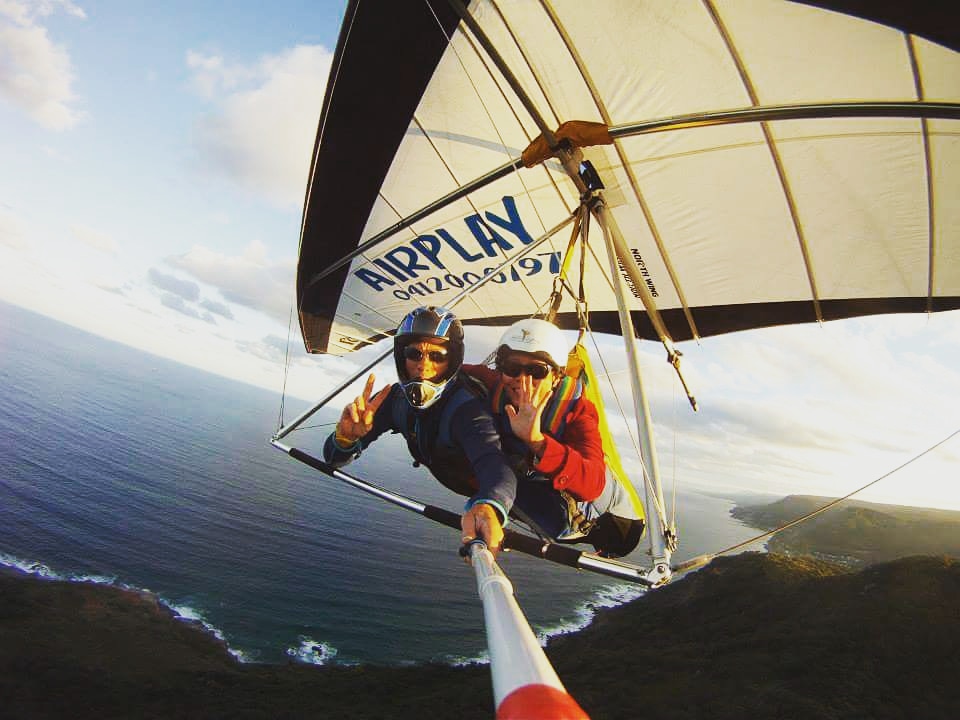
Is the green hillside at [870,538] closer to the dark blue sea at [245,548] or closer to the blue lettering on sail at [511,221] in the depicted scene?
the dark blue sea at [245,548]

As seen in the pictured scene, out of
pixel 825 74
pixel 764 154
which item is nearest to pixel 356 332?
pixel 764 154

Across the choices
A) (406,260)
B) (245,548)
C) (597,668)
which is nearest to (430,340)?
(406,260)

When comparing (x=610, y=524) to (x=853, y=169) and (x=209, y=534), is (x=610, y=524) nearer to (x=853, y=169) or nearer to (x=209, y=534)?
(x=853, y=169)

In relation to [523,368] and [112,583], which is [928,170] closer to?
[523,368]

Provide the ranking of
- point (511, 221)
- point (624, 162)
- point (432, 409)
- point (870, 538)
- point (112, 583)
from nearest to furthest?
1. point (432, 409)
2. point (624, 162)
3. point (511, 221)
4. point (112, 583)
5. point (870, 538)

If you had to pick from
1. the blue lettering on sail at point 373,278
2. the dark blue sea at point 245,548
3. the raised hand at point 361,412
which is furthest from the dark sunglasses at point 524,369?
the dark blue sea at point 245,548

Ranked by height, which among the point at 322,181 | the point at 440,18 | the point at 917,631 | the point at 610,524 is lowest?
the point at 917,631

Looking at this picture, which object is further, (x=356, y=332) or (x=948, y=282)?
(x=356, y=332)
